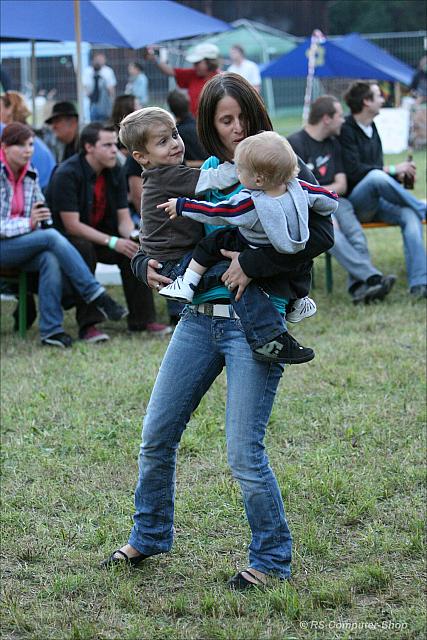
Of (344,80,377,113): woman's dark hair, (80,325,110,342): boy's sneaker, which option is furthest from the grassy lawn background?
(344,80,377,113): woman's dark hair

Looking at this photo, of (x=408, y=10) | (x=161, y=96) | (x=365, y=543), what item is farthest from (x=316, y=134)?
(x=408, y=10)

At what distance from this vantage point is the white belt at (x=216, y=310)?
10.9ft

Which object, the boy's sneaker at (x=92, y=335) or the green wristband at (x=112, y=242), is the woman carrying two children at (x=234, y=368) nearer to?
the boy's sneaker at (x=92, y=335)

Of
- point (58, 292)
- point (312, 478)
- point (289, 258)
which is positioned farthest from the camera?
point (58, 292)

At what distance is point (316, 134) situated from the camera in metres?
8.64

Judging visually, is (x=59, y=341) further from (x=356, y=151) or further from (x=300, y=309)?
(x=300, y=309)

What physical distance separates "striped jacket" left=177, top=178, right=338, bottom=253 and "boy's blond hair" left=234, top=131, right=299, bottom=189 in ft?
0.21

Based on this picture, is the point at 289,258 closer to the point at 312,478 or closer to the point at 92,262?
the point at 312,478

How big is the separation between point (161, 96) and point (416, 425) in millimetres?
23197

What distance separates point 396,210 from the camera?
9.00 m

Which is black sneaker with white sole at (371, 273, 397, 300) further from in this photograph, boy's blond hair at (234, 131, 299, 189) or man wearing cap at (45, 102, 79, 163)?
boy's blond hair at (234, 131, 299, 189)

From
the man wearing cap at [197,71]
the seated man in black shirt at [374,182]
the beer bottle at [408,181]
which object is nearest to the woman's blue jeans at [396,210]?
the seated man in black shirt at [374,182]

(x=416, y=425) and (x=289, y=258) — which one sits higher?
(x=289, y=258)

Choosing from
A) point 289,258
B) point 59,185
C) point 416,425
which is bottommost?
point 416,425
